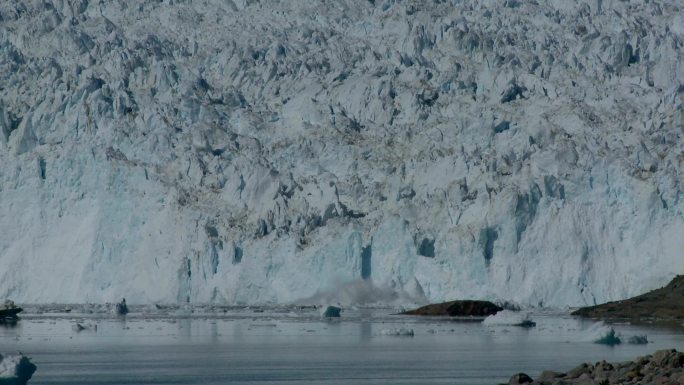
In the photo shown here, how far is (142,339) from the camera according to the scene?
31.4m

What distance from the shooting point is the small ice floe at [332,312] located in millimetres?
43744

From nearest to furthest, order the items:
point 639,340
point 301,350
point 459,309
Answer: point 301,350 < point 639,340 < point 459,309

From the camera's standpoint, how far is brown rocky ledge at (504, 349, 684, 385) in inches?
638

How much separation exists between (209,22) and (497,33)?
14339mm

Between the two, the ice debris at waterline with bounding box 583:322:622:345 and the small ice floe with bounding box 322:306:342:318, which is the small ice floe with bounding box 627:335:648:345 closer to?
the ice debris at waterline with bounding box 583:322:622:345

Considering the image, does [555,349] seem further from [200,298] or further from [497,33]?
[497,33]

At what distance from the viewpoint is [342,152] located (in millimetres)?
55125

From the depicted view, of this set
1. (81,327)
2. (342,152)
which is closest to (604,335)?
(81,327)

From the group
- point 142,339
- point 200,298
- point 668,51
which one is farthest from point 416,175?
point 142,339

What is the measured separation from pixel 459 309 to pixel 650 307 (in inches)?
264

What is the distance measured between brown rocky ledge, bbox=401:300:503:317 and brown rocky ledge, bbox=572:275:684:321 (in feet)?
11.0

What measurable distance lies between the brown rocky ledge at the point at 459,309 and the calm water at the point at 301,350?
4.47 meters

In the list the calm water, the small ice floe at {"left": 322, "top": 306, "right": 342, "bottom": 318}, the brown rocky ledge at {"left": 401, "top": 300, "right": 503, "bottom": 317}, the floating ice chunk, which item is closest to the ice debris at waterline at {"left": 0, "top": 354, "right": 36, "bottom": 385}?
the calm water

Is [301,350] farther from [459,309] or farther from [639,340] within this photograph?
[459,309]
